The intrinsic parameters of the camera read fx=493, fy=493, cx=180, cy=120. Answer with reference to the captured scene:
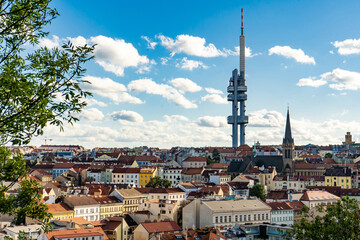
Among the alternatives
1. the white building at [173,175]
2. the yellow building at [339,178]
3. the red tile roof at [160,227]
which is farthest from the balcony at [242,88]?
the red tile roof at [160,227]

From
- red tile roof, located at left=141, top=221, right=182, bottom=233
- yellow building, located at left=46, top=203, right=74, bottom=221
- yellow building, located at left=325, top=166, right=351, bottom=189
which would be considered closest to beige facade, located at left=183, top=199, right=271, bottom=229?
red tile roof, located at left=141, top=221, right=182, bottom=233

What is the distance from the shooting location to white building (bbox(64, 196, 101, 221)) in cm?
7094

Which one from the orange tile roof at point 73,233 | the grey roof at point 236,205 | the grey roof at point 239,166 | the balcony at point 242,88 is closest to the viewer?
the orange tile roof at point 73,233

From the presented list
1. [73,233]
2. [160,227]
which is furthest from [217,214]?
[73,233]

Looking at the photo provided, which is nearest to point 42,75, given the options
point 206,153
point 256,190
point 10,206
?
point 10,206

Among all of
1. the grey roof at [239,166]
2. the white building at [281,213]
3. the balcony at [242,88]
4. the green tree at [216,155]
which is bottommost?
the white building at [281,213]

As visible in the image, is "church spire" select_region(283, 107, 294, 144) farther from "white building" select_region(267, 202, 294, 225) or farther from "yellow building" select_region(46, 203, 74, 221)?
"yellow building" select_region(46, 203, 74, 221)

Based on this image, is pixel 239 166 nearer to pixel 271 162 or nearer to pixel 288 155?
pixel 271 162

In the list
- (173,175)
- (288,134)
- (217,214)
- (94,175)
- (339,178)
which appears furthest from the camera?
(288,134)

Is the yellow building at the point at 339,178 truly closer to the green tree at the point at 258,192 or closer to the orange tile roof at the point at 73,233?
the green tree at the point at 258,192

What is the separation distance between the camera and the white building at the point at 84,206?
70938mm

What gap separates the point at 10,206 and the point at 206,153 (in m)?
186

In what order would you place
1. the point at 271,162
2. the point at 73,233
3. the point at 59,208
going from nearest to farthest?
the point at 73,233, the point at 59,208, the point at 271,162

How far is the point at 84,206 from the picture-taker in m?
72.5
